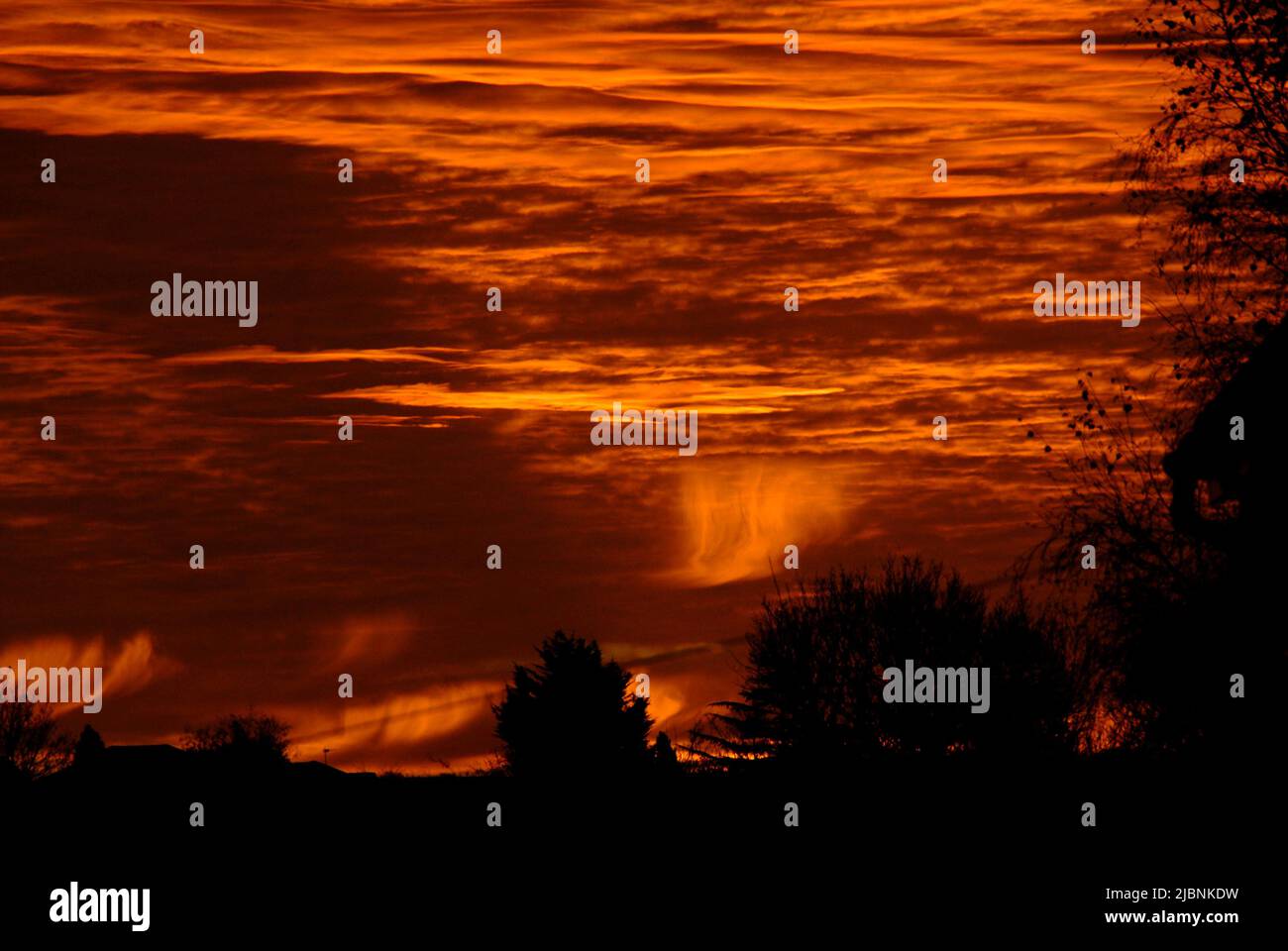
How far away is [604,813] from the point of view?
24.0 meters

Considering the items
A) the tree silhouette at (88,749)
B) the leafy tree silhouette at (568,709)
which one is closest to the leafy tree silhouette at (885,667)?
the leafy tree silhouette at (568,709)

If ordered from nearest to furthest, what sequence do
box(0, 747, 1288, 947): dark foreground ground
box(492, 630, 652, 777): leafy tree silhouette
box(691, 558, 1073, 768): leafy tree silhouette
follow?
box(0, 747, 1288, 947): dark foreground ground, box(691, 558, 1073, 768): leafy tree silhouette, box(492, 630, 652, 777): leafy tree silhouette

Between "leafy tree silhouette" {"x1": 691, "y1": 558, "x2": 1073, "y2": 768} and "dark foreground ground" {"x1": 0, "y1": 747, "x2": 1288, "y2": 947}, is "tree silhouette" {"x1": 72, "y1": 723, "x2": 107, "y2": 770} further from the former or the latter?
"dark foreground ground" {"x1": 0, "y1": 747, "x2": 1288, "y2": 947}

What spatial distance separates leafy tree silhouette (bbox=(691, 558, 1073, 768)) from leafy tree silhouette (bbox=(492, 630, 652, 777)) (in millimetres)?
18564

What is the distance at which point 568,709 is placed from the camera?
78.9 m

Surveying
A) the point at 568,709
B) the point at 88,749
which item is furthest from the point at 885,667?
the point at 88,749

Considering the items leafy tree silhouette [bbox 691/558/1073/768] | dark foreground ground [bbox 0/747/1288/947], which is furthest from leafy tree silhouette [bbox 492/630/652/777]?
dark foreground ground [bbox 0/747/1288/947]

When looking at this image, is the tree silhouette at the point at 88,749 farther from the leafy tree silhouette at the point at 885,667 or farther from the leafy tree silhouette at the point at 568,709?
the leafy tree silhouette at the point at 885,667

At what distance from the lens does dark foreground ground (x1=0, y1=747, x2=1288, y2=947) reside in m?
19.0

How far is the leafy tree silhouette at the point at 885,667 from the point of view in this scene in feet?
171
